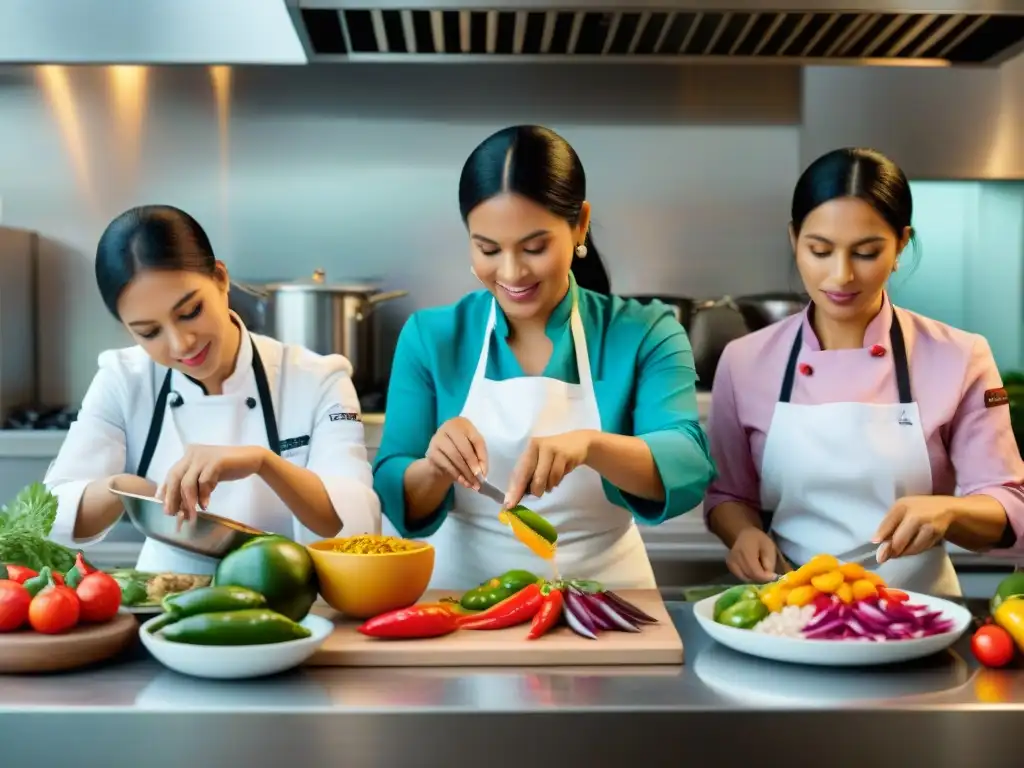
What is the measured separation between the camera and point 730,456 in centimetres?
184

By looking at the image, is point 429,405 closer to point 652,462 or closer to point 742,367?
point 652,462

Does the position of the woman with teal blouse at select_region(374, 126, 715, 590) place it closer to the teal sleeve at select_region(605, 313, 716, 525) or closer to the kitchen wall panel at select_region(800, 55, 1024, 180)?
the teal sleeve at select_region(605, 313, 716, 525)

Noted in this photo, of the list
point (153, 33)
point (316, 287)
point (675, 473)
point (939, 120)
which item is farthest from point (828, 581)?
point (153, 33)

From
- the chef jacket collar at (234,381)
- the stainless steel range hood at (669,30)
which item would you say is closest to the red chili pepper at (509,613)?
the chef jacket collar at (234,381)

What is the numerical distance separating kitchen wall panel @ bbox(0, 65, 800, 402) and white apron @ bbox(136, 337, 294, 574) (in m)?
1.54

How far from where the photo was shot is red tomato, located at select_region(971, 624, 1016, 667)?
1196mm

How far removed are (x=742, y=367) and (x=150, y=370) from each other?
0.98 m

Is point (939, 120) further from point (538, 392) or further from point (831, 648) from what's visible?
point (831, 648)

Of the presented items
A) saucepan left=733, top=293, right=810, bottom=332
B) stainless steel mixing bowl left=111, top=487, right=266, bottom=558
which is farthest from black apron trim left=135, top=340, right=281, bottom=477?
saucepan left=733, top=293, right=810, bottom=332

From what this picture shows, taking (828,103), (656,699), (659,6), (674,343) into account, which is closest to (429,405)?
(674,343)

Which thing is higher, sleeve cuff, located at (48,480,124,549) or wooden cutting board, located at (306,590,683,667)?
sleeve cuff, located at (48,480,124,549)

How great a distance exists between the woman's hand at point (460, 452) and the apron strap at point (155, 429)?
56cm

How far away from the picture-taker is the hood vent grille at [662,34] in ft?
7.79

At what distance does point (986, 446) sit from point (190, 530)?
1.16 metres
